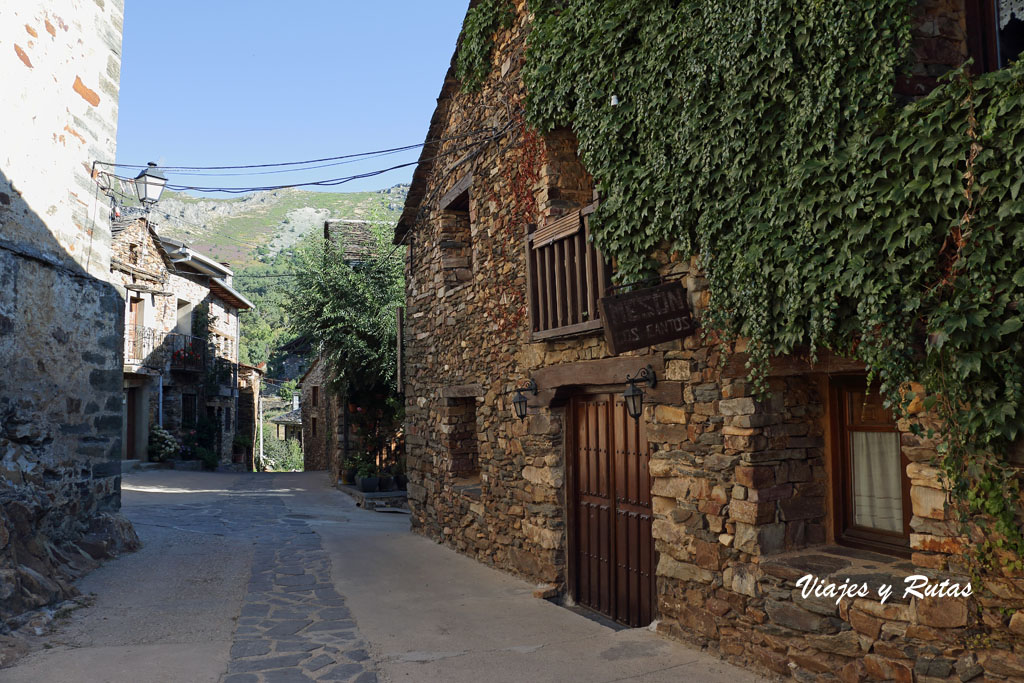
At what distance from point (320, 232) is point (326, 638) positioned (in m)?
12.9

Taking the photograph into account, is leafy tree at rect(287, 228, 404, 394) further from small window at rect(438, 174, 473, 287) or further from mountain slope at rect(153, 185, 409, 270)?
mountain slope at rect(153, 185, 409, 270)

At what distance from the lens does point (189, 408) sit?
2297cm

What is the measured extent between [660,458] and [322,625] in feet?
8.84

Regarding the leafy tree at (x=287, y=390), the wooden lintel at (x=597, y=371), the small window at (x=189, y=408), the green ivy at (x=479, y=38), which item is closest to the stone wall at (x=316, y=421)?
the small window at (x=189, y=408)

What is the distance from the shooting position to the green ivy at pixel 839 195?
2.98 meters

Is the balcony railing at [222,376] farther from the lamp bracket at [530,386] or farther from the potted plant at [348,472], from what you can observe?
the lamp bracket at [530,386]

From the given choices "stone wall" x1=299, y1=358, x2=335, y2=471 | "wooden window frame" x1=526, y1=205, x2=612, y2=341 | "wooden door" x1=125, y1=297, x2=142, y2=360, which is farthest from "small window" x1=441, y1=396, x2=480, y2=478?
"wooden door" x1=125, y1=297, x2=142, y2=360

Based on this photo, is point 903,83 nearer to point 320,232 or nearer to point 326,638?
point 326,638

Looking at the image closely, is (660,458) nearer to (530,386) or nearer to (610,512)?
(610,512)

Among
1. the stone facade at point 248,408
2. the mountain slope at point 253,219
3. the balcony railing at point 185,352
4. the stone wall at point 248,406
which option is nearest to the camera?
the balcony railing at point 185,352

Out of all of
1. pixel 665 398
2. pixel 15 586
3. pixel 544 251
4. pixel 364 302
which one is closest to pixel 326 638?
pixel 15 586

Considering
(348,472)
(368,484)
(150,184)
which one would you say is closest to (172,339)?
(348,472)

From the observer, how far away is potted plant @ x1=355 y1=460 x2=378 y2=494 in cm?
1402

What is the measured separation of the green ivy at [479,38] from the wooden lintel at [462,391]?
311 cm
